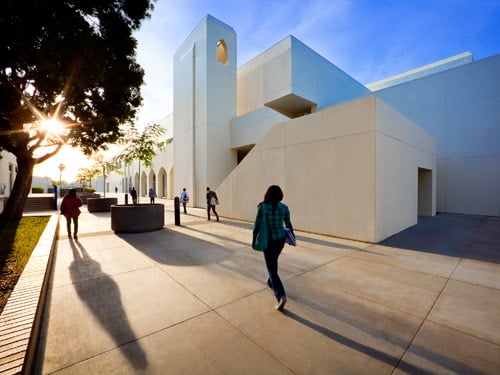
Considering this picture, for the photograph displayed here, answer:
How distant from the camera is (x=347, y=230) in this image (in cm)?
760

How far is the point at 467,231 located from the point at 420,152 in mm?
3769

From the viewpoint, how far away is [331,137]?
316 inches

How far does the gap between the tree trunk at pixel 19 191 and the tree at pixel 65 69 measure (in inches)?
1.5

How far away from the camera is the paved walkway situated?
2246 mm

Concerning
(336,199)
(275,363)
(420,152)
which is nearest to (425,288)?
(275,363)

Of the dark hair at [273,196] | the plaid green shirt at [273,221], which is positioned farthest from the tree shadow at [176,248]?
the dark hair at [273,196]

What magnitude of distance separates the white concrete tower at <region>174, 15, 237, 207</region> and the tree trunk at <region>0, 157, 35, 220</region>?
11.0m

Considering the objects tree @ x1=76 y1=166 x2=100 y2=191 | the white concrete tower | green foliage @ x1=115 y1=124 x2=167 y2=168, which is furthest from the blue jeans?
tree @ x1=76 y1=166 x2=100 y2=191

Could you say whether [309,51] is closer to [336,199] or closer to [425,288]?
[336,199]

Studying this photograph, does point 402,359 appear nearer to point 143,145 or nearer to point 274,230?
point 274,230

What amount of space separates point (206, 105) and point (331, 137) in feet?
48.4

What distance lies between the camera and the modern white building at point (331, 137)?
7523 millimetres

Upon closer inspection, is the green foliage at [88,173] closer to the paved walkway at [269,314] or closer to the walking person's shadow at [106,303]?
the paved walkway at [269,314]

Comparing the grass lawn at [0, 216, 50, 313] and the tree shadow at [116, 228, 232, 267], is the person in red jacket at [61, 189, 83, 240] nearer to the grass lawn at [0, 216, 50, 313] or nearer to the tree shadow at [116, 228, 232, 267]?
the grass lawn at [0, 216, 50, 313]
